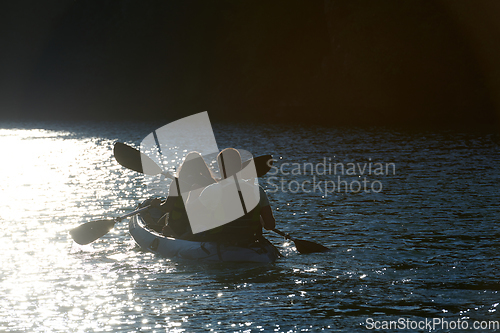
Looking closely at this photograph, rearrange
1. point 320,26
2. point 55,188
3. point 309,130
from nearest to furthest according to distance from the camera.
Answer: point 55,188, point 309,130, point 320,26

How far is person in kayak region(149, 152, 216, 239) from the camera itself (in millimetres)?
9914

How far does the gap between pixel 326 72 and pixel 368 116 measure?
1126cm

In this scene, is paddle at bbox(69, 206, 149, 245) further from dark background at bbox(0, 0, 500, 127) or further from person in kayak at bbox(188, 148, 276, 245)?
dark background at bbox(0, 0, 500, 127)

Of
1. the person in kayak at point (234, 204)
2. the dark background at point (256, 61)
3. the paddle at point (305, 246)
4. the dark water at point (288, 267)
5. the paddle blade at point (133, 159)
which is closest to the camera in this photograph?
the dark water at point (288, 267)

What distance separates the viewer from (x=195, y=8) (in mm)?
86688

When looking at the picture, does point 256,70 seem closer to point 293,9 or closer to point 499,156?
point 293,9

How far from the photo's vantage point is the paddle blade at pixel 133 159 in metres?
11.9

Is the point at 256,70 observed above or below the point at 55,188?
above

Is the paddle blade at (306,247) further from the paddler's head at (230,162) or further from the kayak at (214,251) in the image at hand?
the paddler's head at (230,162)

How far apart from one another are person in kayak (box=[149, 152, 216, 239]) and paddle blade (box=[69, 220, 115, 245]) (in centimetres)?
156

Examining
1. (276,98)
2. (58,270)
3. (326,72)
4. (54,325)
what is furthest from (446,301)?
(276,98)

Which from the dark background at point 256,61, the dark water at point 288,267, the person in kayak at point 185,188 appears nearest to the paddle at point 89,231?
the dark water at point 288,267

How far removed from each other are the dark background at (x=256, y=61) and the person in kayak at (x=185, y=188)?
3758cm

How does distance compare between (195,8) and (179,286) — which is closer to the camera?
(179,286)
